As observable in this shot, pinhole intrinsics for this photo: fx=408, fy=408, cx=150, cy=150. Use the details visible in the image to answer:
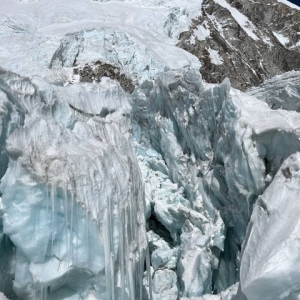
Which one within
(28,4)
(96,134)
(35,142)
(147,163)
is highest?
(35,142)

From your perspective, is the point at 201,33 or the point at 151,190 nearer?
the point at 151,190

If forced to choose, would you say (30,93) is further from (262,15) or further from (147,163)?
(262,15)

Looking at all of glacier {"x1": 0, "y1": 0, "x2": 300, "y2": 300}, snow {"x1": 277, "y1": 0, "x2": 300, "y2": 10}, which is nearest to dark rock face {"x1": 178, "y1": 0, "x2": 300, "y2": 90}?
snow {"x1": 277, "y1": 0, "x2": 300, "y2": 10}

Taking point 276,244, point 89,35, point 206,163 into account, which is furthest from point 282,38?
point 276,244

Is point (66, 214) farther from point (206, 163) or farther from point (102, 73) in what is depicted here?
point (102, 73)

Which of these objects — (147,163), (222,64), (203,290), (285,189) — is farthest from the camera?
(222,64)

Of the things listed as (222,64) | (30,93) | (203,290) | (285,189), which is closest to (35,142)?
(30,93)

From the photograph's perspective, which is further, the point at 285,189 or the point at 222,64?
the point at 222,64

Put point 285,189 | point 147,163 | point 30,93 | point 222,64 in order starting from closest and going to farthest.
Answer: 1. point 285,189
2. point 30,93
3. point 147,163
4. point 222,64
